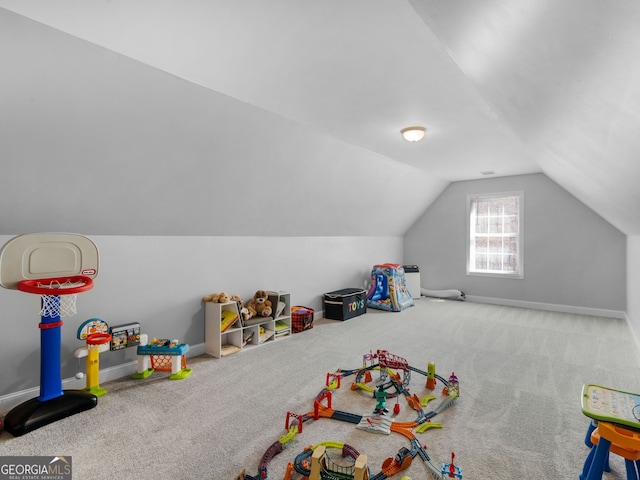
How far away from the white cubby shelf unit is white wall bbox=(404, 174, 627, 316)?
404cm

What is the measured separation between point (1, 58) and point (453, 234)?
269 inches

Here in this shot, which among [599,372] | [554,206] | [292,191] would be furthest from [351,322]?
[554,206]

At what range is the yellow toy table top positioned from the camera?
1.56 meters

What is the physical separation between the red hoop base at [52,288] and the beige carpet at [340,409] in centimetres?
90

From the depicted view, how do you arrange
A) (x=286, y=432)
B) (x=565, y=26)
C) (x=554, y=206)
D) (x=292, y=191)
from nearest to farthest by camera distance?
1. (x=565, y=26)
2. (x=286, y=432)
3. (x=292, y=191)
4. (x=554, y=206)

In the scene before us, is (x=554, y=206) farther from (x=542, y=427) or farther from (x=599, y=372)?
(x=542, y=427)

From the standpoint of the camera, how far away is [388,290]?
5996 mm

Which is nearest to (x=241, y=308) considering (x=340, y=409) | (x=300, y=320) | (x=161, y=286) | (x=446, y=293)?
(x=161, y=286)

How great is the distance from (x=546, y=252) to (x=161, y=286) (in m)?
6.12

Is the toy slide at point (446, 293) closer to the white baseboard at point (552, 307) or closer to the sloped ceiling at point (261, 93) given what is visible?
the white baseboard at point (552, 307)

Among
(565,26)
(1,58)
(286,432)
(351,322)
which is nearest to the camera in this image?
(565,26)

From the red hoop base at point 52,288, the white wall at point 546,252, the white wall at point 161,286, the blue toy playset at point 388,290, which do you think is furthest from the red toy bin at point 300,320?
the white wall at point 546,252

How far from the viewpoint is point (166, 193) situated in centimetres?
308

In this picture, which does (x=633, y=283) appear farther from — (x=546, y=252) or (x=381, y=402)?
(x=381, y=402)
